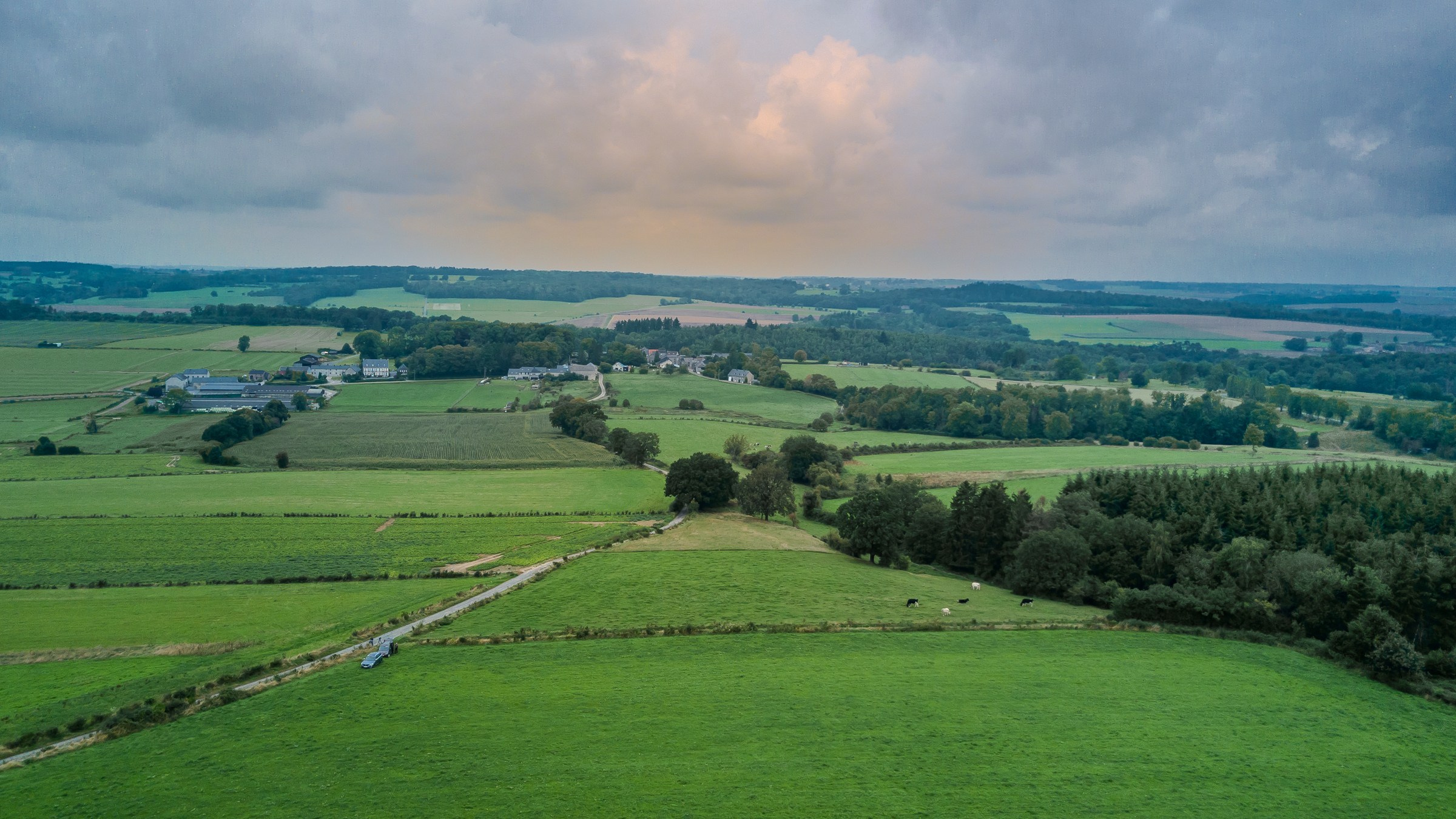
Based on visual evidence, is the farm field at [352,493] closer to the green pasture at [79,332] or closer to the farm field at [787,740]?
the farm field at [787,740]

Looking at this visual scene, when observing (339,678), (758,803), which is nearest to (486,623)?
(339,678)

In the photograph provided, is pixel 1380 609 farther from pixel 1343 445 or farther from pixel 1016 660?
pixel 1343 445

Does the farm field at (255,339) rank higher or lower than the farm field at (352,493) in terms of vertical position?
higher

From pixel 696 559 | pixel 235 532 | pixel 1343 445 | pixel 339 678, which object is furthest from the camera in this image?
pixel 1343 445

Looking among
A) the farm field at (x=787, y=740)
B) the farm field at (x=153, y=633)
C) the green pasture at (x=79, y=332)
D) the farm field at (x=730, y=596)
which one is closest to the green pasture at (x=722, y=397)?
the farm field at (x=730, y=596)

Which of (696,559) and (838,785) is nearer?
(838,785)

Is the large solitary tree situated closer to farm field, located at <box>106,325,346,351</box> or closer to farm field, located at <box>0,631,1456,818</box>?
farm field, located at <box>0,631,1456,818</box>

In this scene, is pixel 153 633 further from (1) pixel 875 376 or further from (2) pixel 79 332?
(2) pixel 79 332
